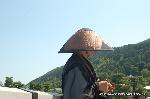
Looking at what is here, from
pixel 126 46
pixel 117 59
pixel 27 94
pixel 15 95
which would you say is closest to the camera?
pixel 15 95

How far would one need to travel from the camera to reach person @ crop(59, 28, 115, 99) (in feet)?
12.4

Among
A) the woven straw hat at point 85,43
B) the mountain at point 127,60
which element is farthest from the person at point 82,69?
the mountain at point 127,60

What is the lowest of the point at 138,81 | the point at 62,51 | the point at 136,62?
the point at 62,51

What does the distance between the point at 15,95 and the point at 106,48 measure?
44.2 inches

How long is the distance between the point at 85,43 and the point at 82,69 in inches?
11.6

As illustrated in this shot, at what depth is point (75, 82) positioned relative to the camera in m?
3.78

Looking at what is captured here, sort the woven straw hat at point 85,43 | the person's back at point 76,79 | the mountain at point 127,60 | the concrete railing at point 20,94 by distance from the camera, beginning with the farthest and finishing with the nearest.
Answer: the mountain at point 127,60 < the woven straw hat at point 85,43 < the person's back at point 76,79 < the concrete railing at point 20,94

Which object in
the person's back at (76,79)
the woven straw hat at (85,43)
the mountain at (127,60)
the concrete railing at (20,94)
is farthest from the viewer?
the mountain at (127,60)

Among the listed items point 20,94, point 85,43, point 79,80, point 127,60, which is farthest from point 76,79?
point 127,60

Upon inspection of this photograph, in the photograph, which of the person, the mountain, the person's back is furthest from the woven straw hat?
the mountain

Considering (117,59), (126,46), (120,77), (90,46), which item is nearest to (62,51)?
(90,46)

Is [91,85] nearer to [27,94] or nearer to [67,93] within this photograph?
[67,93]

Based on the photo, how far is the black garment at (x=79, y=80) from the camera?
3762mm

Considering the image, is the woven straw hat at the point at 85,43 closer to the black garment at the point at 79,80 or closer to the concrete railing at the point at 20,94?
the black garment at the point at 79,80
